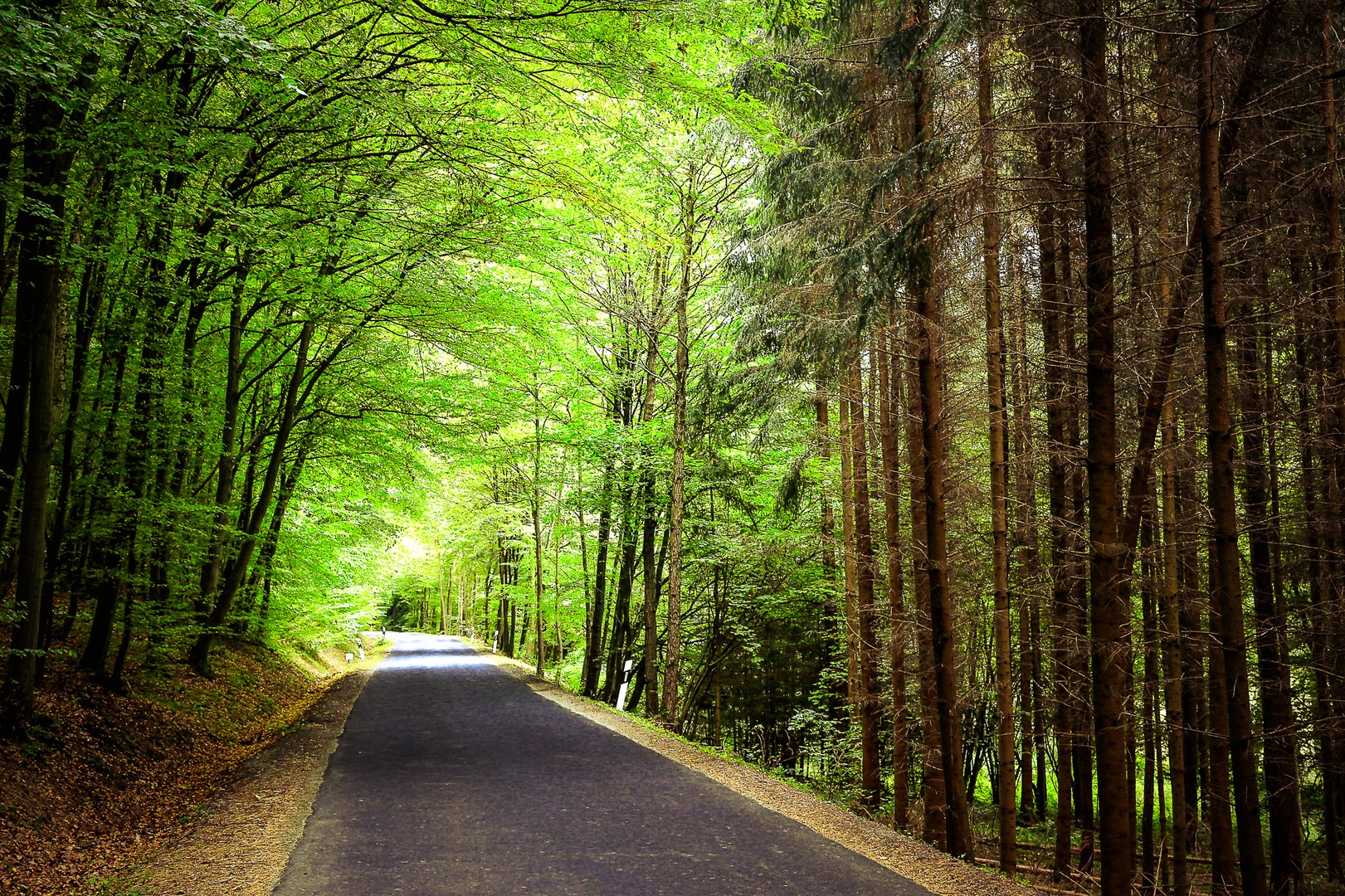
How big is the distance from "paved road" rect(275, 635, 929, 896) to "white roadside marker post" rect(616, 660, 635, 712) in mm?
5843

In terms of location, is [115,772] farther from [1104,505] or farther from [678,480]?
[1104,505]

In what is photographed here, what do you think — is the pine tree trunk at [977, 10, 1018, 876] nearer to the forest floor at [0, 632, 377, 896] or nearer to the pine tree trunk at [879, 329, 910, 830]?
the pine tree trunk at [879, 329, 910, 830]

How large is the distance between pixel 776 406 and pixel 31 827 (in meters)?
9.98

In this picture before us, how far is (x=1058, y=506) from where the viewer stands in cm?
970

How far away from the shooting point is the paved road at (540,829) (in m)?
5.11

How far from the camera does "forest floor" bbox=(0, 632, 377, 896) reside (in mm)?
5539

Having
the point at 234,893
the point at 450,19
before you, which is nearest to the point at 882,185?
the point at 450,19

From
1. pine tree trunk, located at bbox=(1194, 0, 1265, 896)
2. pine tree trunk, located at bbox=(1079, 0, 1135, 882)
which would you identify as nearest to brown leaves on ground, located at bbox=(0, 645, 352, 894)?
pine tree trunk, located at bbox=(1079, 0, 1135, 882)

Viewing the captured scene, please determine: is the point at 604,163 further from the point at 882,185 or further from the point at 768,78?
the point at 882,185

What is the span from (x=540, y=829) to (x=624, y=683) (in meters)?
10.8

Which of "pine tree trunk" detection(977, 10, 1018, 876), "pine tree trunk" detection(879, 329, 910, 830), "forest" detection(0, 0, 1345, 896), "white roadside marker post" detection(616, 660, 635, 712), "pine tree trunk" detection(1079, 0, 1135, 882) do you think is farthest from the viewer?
"white roadside marker post" detection(616, 660, 635, 712)

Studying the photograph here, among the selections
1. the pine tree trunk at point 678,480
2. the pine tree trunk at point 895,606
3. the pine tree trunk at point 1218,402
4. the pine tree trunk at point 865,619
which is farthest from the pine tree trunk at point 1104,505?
the pine tree trunk at point 678,480

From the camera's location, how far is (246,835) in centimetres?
596

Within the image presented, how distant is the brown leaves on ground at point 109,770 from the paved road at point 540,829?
147 cm
